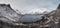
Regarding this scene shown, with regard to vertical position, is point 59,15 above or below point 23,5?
below

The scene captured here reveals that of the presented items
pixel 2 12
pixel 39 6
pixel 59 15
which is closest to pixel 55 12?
pixel 59 15

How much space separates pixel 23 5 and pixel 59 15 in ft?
1.17

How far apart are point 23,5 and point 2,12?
212 mm

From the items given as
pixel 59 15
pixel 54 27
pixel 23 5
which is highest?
pixel 23 5

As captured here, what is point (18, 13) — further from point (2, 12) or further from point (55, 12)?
point (55, 12)

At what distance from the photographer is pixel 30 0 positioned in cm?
93

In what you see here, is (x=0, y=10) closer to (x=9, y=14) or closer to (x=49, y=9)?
(x=9, y=14)

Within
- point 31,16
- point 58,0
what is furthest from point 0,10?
point 58,0

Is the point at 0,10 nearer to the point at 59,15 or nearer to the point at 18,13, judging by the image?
the point at 18,13

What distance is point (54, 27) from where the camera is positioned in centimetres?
84

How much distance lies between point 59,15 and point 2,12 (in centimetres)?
53

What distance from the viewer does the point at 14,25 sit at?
829 mm

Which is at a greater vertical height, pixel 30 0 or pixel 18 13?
pixel 30 0

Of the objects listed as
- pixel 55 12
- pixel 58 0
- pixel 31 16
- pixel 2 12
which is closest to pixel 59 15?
pixel 55 12
